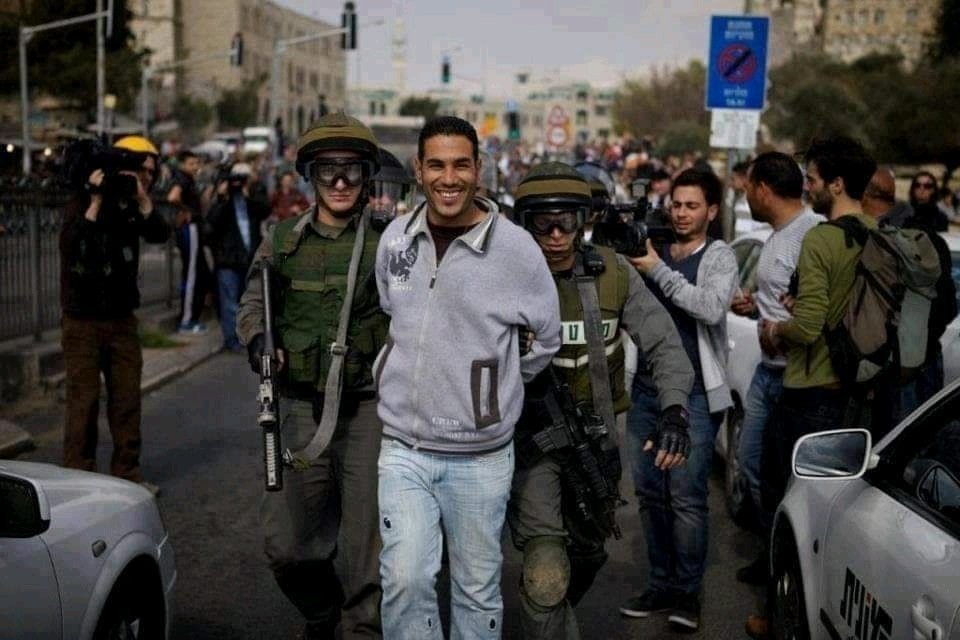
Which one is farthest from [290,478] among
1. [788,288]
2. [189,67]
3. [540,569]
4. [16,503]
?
[189,67]

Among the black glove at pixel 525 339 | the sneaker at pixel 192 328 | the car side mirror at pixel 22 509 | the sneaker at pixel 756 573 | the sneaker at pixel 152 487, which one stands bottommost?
the sneaker at pixel 192 328

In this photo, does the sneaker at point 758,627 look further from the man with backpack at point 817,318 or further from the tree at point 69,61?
the tree at point 69,61

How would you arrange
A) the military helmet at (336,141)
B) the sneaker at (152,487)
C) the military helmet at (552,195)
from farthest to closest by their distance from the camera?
the sneaker at (152,487) → the military helmet at (336,141) → the military helmet at (552,195)

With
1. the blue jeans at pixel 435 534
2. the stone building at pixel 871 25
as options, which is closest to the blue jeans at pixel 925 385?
the blue jeans at pixel 435 534

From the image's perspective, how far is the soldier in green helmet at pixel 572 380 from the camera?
13.0 ft

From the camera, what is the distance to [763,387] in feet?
19.5

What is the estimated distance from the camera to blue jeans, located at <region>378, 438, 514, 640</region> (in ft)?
12.3

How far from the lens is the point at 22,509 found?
3256 millimetres

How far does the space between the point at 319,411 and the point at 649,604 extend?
1.89 metres

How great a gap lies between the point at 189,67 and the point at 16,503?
99.1 meters

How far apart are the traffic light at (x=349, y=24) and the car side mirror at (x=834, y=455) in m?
34.3

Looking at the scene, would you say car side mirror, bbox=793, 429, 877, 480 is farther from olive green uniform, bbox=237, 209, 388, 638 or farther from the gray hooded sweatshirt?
olive green uniform, bbox=237, 209, 388, 638

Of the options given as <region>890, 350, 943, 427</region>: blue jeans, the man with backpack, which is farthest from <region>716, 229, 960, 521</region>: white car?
the man with backpack

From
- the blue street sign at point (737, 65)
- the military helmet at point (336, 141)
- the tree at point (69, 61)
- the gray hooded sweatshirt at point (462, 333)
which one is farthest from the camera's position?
the tree at point (69, 61)
